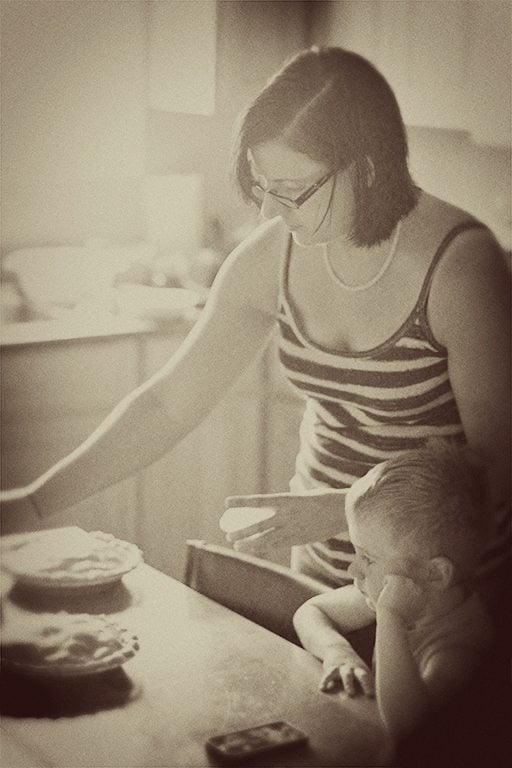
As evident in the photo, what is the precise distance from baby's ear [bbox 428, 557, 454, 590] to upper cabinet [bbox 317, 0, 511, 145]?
16.6 inches

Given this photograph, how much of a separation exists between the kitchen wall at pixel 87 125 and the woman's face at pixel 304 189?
114mm

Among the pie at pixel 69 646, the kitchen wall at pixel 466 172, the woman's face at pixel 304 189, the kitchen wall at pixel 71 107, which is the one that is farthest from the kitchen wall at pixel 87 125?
the pie at pixel 69 646

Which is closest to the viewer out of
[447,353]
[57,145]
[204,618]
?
[447,353]

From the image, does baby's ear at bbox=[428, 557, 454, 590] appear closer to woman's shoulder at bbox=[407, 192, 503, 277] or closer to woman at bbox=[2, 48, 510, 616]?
woman at bbox=[2, 48, 510, 616]

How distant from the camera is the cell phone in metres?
0.90

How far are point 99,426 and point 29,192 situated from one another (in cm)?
29

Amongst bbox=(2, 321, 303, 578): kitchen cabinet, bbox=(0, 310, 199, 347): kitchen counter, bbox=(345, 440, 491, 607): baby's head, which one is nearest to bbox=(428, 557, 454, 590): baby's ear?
bbox=(345, 440, 491, 607): baby's head

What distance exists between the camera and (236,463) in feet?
4.17

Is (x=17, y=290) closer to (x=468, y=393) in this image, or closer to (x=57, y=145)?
(x=57, y=145)

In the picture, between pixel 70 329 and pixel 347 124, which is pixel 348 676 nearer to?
pixel 347 124

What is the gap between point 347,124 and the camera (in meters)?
1.00

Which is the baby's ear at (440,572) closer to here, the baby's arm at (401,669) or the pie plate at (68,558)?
the baby's arm at (401,669)

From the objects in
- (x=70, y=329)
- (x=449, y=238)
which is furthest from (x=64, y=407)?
(x=449, y=238)

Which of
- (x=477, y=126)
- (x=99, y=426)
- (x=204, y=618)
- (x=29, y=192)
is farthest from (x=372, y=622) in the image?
(x=29, y=192)
